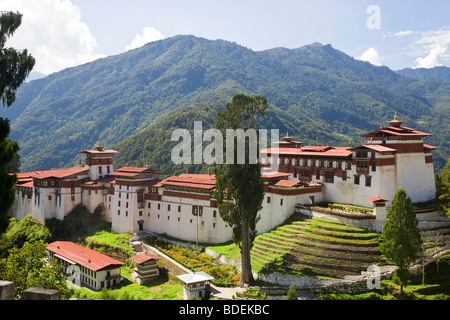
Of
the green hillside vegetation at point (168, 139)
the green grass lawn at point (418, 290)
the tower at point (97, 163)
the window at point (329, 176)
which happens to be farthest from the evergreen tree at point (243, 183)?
the green hillside vegetation at point (168, 139)

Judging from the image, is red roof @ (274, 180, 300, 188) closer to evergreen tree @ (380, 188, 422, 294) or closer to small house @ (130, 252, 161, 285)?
evergreen tree @ (380, 188, 422, 294)

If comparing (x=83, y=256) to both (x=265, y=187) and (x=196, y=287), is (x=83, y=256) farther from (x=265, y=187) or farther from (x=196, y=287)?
(x=265, y=187)

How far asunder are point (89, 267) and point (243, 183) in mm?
18994

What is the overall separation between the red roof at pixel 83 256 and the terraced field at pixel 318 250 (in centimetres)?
1601

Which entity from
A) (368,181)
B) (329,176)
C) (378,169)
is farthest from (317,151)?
(378,169)

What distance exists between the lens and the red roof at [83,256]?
3688 cm

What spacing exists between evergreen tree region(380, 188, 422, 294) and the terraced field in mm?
3287

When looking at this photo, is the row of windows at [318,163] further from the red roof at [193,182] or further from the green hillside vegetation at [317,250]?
the red roof at [193,182]

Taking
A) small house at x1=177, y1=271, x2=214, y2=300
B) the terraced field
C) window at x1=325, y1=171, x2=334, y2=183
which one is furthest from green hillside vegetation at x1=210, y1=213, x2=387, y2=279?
window at x1=325, y1=171, x2=334, y2=183

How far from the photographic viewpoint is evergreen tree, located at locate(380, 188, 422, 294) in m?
25.8

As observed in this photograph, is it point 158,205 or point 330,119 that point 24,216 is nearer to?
point 158,205

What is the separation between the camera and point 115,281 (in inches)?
1458
